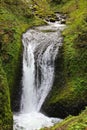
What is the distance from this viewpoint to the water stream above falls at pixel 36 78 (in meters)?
15.0

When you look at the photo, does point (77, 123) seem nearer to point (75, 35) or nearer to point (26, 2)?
point (75, 35)

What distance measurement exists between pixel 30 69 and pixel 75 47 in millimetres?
2702

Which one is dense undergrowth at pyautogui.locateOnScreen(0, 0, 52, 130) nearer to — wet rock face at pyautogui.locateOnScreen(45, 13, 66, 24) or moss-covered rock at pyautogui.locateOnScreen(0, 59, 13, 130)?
moss-covered rock at pyautogui.locateOnScreen(0, 59, 13, 130)

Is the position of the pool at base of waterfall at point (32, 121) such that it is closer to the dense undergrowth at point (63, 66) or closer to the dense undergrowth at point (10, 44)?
the dense undergrowth at point (63, 66)

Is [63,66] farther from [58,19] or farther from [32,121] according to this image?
[58,19]

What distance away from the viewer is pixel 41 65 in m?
16.9

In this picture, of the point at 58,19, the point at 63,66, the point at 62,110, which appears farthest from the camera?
the point at 58,19

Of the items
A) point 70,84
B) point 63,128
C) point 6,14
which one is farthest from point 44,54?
point 63,128

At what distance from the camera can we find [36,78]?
54.5 ft

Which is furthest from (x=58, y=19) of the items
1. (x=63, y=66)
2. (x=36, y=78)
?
(x=36, y=78)

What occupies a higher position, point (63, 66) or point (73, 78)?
point (63, 66)

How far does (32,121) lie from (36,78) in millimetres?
2810

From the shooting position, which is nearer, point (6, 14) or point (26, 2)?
point (6, 14)

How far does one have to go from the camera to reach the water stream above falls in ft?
49.1
